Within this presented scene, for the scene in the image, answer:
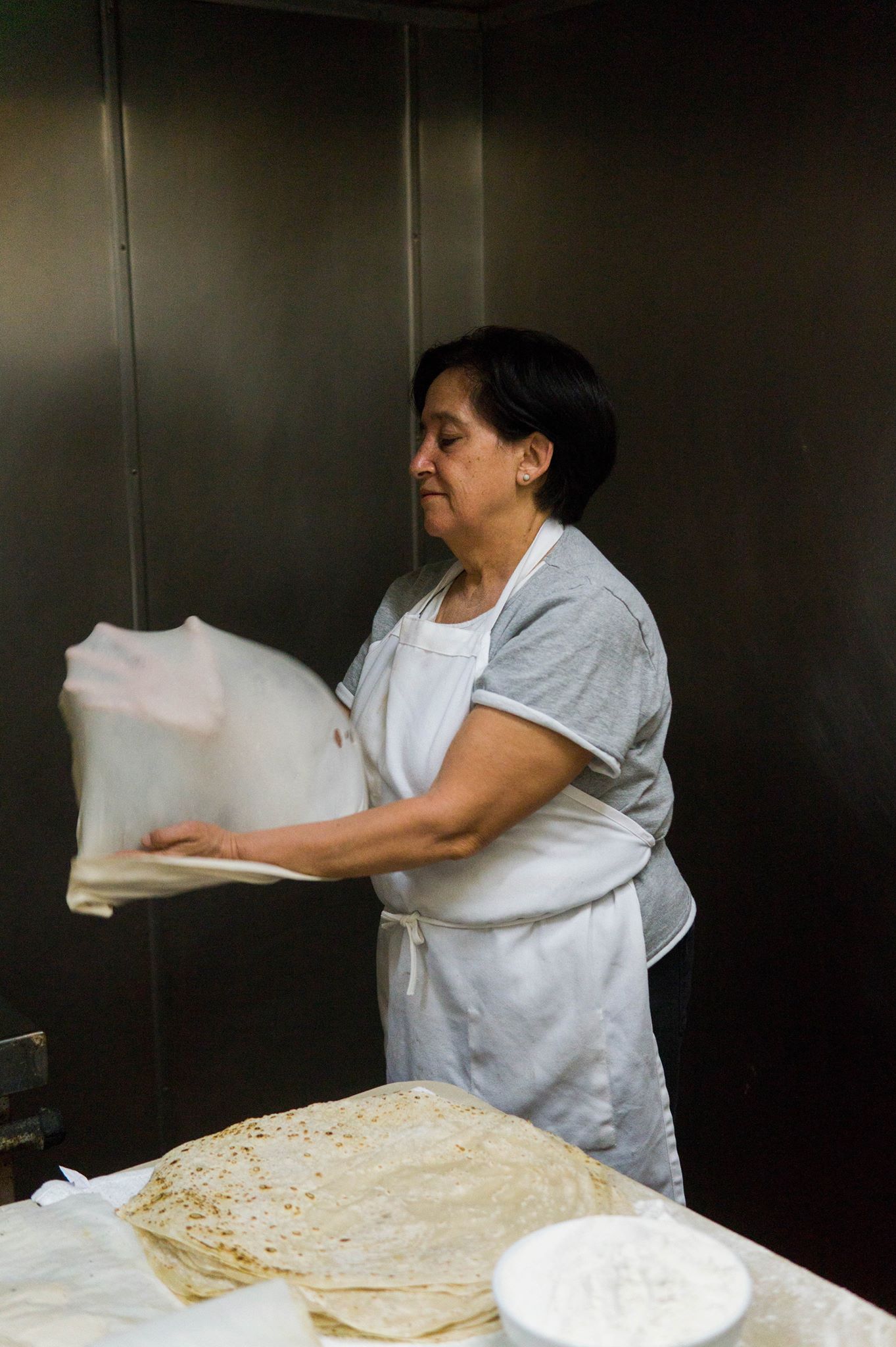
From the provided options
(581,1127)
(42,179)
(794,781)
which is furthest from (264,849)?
(42,179)

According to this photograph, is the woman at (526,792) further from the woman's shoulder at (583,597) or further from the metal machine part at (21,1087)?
the metal machine part at (21,1087)

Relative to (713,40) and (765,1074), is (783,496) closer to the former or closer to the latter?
(713,40)

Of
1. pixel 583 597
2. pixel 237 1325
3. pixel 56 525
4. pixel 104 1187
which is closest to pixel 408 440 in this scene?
pixel 56 525

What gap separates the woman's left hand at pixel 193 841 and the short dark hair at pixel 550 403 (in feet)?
1.93

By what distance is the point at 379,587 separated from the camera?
2.57m

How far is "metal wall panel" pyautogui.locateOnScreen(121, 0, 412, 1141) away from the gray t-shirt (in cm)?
89

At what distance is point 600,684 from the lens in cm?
151

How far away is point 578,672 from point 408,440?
1167 mm

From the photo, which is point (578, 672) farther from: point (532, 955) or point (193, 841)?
point (193, 841)

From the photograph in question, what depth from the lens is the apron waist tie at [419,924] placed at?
1581 millimetres

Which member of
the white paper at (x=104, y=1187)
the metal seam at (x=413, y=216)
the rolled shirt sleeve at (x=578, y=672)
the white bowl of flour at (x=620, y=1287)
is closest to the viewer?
the white bowl of flour at (x=620, y=1287)

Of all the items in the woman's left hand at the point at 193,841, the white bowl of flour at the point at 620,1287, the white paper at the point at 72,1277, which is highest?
the woman's left hand at the point at 193,841

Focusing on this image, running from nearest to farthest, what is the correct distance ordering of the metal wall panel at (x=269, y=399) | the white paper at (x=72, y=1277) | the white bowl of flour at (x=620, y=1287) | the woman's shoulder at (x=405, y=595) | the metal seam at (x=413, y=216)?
the white bowl of flour at (x=620, y=1287) < the white paper at (x=72, y=1277) < the woman's shoulder at (x=405, y=595) < the metal wall panel at (x=269, y=399) < the metal seam at (x=413, y=216)

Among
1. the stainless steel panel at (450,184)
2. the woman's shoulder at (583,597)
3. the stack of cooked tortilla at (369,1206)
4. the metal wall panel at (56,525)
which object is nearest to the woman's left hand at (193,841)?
the stack of cooked tortilla at (369,1206)
